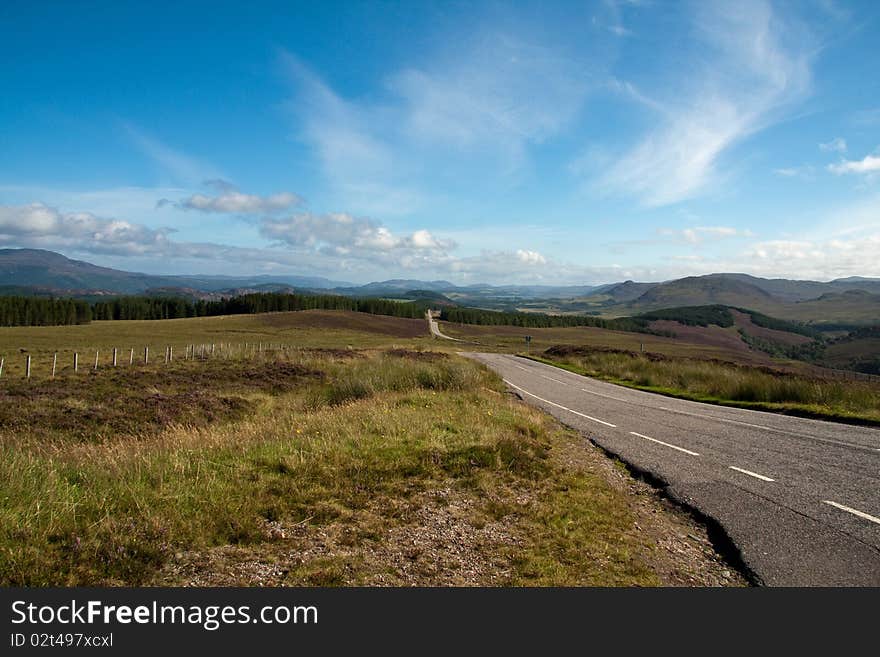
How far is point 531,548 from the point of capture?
574 cm

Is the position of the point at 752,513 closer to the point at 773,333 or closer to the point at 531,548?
the point at 531,548

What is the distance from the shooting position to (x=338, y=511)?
651 centimetres

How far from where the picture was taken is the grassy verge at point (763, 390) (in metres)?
17.0

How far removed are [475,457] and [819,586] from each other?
5324mm

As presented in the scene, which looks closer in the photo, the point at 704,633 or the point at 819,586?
the point at 704,633

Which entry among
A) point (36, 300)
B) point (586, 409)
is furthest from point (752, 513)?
point (36, 300)

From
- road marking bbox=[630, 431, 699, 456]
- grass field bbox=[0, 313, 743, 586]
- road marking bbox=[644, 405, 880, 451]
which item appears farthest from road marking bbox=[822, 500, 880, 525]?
road marking bbox=[644, 405, 880, 451]

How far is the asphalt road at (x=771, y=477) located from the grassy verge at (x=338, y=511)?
91cm

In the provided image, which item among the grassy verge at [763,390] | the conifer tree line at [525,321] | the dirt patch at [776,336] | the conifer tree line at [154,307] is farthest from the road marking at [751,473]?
the dirt patch at [776,336]

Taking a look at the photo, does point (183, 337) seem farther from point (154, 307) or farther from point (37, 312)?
point (154, 307)

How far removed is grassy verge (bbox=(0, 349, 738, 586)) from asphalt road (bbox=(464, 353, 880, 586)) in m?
0.91

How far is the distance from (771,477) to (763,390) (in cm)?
1486

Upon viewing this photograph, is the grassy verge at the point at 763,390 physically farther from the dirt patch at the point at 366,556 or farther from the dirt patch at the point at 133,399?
the dirt patch at the point at 133,399

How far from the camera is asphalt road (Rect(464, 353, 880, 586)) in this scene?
18.5 feet
